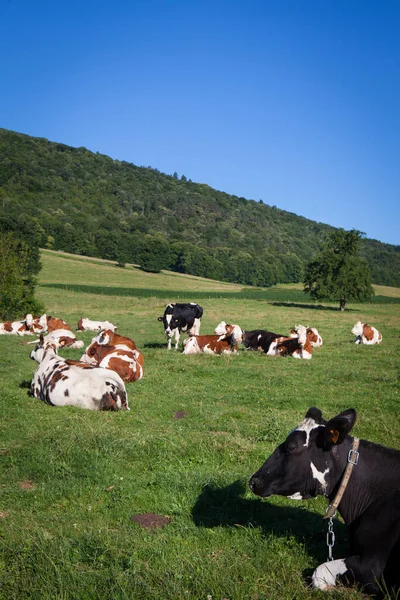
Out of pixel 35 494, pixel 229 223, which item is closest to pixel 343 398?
pixel 35 494

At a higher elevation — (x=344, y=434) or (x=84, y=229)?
(x=84, y=229)

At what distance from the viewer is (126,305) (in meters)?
47.3

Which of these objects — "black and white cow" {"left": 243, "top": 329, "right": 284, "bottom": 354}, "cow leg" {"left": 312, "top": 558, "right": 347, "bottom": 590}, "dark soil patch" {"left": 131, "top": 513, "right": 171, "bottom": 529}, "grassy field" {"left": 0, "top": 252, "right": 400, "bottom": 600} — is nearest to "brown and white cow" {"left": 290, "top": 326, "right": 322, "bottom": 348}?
"black and white cow" {"left": 243, "top": 329, "right": 284, "bottom": 354}

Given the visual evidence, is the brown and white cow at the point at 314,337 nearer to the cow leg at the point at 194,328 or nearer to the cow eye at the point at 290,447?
the cow leg at the point at 194,328

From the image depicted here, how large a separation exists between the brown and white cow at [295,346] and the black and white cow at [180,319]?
161 inches

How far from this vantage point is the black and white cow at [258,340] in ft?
69.7

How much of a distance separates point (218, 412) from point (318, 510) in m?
4.49

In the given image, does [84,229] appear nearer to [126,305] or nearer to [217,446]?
[126,305]

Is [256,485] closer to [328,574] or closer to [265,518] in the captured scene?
[328,574]

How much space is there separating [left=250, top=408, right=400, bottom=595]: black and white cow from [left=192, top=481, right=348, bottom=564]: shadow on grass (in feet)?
2.19

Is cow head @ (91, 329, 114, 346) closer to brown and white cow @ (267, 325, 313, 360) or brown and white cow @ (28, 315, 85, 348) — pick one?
brown and white cow @ (28, 315, 85, 348)

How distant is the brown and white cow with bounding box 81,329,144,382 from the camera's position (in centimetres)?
1357

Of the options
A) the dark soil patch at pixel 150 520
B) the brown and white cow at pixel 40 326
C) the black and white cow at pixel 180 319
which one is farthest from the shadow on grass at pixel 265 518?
the brown and white cow at pixel 40 326

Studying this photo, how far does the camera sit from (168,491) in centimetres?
639
